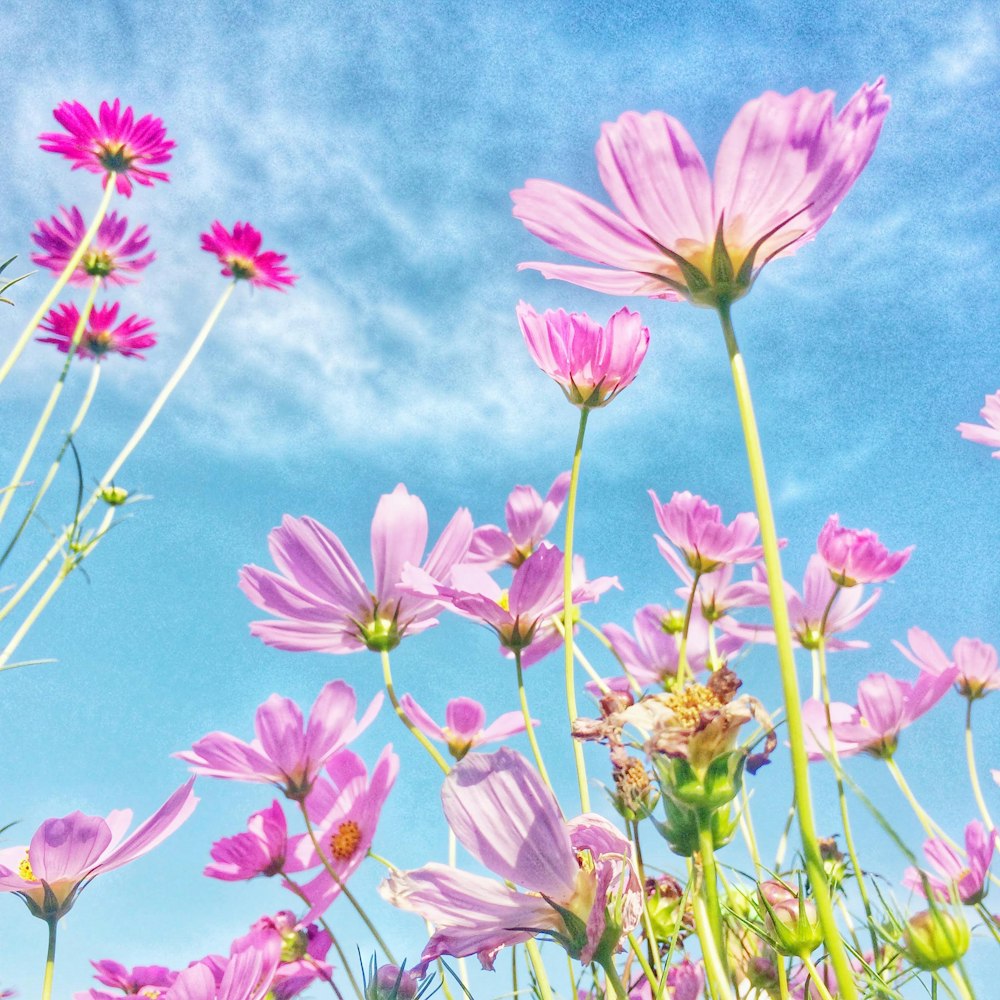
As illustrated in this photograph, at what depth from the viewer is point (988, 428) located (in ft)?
2.59

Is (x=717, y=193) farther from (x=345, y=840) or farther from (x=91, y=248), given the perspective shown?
(x=91, y=248)

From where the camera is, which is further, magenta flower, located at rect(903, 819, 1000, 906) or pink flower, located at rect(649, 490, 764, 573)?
pink flower, located at rect(649, 490, 764, 573)

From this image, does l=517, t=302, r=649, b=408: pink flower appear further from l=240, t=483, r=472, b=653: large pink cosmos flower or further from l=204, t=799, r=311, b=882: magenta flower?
l=204, t=799, r=311, b=882: magenta flower

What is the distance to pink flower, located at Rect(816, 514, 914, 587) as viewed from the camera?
954 mm

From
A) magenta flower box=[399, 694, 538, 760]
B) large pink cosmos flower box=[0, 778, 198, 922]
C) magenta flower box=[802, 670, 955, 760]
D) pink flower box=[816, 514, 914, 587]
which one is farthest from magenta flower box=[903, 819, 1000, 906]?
large pink cosmos flower box=[0, 778, 198, 922]

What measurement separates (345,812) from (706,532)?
42 cm

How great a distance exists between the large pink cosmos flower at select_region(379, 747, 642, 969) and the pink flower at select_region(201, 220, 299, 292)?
1801 mm

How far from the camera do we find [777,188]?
1.41 feet

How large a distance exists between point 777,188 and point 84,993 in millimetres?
806

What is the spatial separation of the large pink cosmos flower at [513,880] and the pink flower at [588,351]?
1.18 feet

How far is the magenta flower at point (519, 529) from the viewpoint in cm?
94

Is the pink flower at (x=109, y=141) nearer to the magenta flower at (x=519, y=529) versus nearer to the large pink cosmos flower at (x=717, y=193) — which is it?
the magenta flower at (x=519, y=529)

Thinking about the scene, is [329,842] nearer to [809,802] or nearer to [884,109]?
[809,802]

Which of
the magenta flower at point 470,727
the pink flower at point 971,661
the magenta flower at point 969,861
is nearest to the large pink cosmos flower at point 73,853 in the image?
the magenta flower at point 470,727
